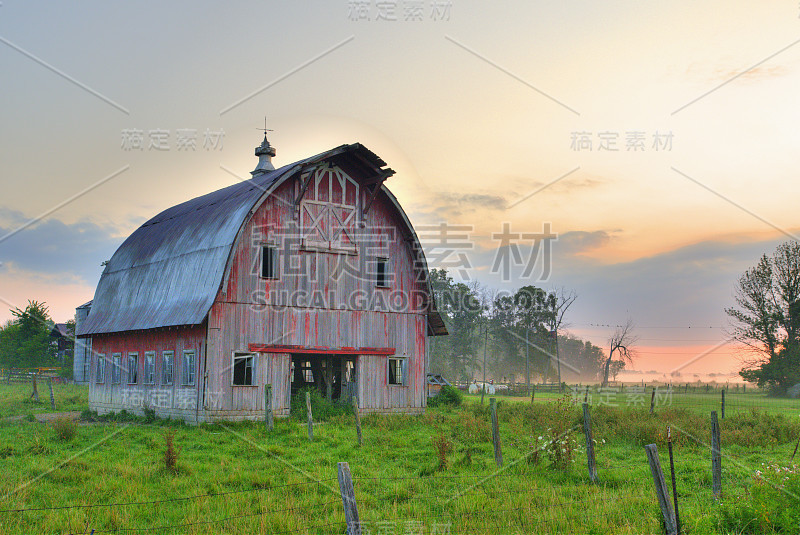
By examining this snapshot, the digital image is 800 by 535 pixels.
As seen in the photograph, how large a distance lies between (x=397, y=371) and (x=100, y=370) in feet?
41.4

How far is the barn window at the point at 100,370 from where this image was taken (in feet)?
92.3

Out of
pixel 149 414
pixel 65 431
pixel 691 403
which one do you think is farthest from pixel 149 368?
pixel 691 403

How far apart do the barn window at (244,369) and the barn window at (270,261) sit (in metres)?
2.74

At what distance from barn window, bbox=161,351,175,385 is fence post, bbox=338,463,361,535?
17.6m

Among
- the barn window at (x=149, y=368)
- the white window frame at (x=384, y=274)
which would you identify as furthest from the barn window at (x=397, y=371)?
the barn window at (x=149, y=368)

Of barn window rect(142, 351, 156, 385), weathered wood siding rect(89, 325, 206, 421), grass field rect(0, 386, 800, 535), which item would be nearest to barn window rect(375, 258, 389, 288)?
grass field rect(0, 386, 800, 535)

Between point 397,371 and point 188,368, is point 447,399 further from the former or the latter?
point 188,368

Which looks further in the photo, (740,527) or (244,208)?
(244,208)

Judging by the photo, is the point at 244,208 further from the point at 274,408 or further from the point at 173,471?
the point at 173,471

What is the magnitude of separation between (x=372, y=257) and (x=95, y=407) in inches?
531

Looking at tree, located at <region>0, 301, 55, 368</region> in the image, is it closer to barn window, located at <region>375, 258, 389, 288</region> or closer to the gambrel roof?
the gambrel roof

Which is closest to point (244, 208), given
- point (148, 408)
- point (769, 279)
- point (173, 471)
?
point (148, 408)

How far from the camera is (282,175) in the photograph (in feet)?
73.9

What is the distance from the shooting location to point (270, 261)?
2309cm
